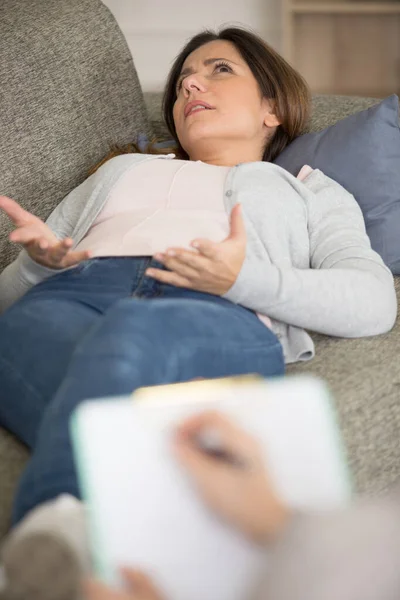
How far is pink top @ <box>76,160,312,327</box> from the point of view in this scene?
4.62 ft

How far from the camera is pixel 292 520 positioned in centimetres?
73

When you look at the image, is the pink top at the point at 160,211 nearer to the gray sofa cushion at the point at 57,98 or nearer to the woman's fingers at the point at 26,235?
the woman's fingers at the point at 26,235

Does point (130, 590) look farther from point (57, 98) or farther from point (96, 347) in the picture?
→ point (57, 98)

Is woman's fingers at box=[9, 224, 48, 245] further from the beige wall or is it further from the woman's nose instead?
the beige wall

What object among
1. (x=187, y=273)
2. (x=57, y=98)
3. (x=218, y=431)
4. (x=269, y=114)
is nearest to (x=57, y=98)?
(x=57, y=98)

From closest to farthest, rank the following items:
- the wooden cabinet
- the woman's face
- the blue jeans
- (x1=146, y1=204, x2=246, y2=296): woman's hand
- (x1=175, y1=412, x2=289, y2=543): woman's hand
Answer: (x1=175, y1=412, x2=289, y2=543): woman's hand, the blue jeans, (x1=146, y1=204, x2=246, y2=296): woman's hand, the woman's face, the wooden cabinet

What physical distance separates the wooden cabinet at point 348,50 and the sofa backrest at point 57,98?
1.77 m

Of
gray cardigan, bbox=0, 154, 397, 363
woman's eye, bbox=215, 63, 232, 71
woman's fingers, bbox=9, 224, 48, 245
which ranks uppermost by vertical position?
woman's eye, bbox=215, 63, 232, 71

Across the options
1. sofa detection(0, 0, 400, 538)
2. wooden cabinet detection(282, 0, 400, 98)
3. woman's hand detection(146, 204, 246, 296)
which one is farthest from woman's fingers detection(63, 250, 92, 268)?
wooden cabinet detection(282, 0, 400, 98)

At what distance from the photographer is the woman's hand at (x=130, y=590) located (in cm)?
75

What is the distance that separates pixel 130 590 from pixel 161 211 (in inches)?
32.0

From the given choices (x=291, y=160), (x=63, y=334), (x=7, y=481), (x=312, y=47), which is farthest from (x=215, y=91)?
(x=312, y=47)

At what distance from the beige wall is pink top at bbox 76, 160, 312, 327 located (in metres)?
2.26

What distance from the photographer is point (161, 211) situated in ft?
4.83
